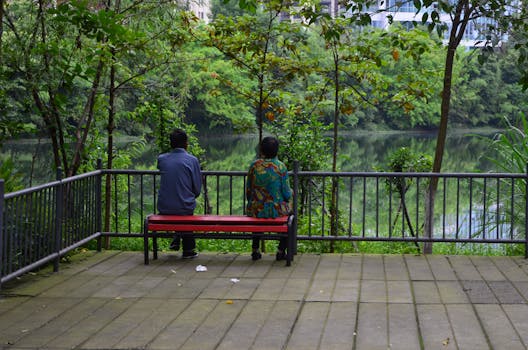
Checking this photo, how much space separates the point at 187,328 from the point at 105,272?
2.79 m

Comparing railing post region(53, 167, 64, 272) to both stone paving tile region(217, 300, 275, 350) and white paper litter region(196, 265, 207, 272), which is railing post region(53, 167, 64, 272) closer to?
white paper litter region(196, 265, 207, 272)

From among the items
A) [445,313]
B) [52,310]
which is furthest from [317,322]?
[52,310]

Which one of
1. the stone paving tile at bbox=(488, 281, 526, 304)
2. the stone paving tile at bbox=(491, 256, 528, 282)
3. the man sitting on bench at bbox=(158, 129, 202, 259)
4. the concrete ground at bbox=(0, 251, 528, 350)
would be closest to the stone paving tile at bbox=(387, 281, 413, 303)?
the concrete ground at bbox=(0, 251, 528, 350)

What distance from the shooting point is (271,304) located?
23.9ft

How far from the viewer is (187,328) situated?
6.41 meters

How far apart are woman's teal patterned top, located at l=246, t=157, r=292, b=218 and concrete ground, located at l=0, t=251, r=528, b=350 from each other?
62 cm

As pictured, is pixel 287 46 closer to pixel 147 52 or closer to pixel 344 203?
pixel 147 52

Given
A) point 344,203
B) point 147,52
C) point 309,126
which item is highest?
point 147,52

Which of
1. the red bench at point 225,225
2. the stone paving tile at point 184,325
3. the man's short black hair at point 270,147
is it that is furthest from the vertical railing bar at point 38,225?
the man's short black hair at point 270,147

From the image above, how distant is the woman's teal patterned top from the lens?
9.28 metres

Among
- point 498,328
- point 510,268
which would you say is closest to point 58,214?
point 498,328

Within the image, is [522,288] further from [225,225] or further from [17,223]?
[17,223]

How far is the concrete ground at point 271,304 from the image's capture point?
6062 millimetres

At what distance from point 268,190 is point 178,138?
1.28 metres
